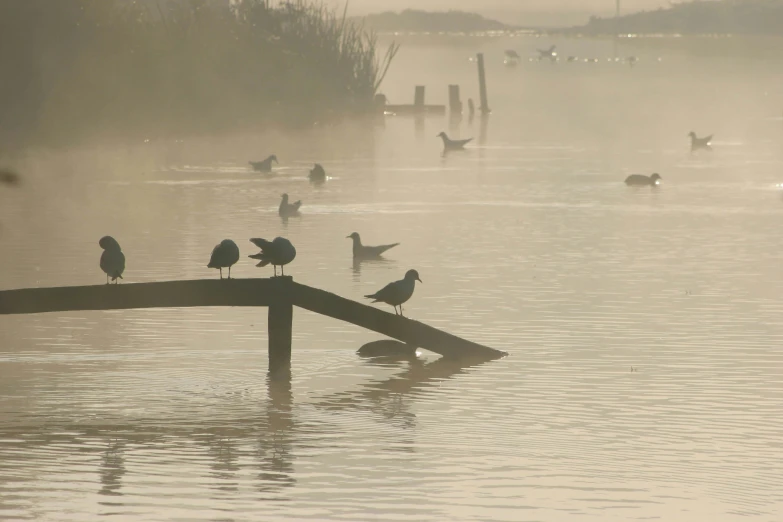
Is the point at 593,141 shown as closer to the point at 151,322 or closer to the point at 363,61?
the point at 363,61

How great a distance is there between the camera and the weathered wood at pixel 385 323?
16.5 metres

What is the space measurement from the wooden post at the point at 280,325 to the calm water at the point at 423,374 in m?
0.38

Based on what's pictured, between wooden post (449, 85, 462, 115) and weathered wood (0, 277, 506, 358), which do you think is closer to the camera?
weathered wood (0, 277, 506, 358)

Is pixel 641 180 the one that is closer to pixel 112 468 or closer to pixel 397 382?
pixel 397 382

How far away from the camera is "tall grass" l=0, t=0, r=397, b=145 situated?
52.9 metres

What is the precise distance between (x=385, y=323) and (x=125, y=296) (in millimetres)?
2682

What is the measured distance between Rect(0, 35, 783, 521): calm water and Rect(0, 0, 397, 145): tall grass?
1341cm

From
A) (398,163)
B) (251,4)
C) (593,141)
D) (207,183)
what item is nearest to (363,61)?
(251,4)

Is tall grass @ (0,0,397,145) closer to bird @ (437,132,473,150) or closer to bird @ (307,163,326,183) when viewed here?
bird @ (437,132,473,150)

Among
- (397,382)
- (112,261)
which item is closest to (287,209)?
(112,261)

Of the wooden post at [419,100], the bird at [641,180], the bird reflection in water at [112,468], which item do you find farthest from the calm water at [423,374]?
the wooden post at [419,100]

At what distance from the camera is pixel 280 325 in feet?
54.8

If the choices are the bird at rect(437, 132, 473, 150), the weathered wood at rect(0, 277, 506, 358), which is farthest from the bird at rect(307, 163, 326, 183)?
the weathered wood at rect(0, 277, 506, 358)

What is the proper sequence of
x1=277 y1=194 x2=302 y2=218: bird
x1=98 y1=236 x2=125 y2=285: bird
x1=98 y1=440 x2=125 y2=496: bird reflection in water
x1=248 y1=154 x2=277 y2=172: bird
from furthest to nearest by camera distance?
x1=248 y1=154 x2=277 y2=172: bird, x1=277 y1=194 x2=302 y2=218: bird, x1=98 y1=236 x2=125 y2=285: bird, x1=98 y1=440 x2=125 y2=496: bird reflection in water
